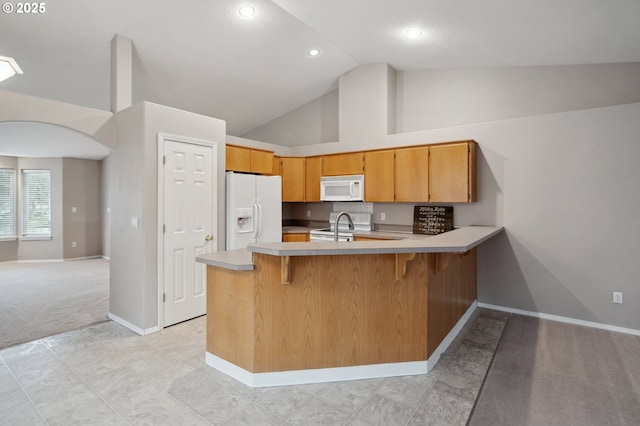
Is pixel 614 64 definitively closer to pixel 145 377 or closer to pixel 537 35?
pixel 537 35

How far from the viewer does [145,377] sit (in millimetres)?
2543

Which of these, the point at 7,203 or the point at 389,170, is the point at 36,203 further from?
the point at 389,170

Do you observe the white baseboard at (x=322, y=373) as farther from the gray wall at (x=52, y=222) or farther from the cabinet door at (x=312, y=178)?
the gray wall at (x=52, y=222)

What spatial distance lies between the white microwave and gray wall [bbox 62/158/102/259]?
247 inches

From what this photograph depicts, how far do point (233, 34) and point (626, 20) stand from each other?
3.89 meters

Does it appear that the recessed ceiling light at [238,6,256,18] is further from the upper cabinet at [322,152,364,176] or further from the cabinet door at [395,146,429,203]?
the cabinet door at [395,146,429,203]

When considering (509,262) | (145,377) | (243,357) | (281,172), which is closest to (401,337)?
(243,357)

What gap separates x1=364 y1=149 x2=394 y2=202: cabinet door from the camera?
478 cm

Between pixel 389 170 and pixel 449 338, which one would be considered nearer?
pixel 449 338

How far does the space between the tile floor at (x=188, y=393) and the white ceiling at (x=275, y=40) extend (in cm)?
304

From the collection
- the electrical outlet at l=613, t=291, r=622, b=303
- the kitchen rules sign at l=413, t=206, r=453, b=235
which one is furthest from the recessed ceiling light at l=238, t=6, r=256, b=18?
the electrical outlet at l=613, t=291, r=622, b=303

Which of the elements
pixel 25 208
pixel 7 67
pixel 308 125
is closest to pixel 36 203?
pixel 25 208

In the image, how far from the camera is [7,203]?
7527 millimetres

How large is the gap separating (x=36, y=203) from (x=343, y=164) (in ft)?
24.3
